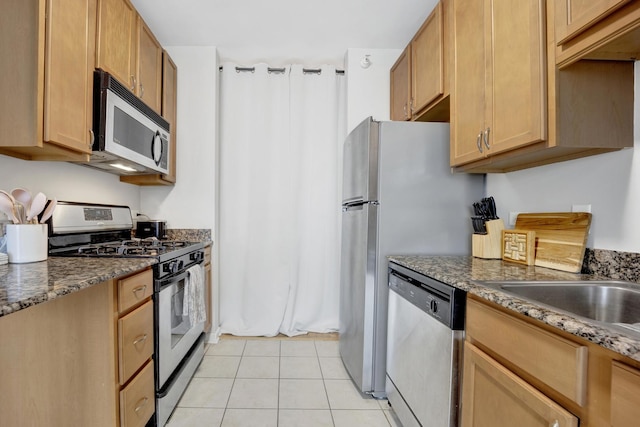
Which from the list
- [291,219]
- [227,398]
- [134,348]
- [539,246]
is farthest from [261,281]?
[539,246]

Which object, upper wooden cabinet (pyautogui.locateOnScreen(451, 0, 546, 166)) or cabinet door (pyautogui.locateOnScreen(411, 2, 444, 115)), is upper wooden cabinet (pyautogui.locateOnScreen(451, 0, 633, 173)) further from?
cabinet door (pyautogui.locateOnScreen(411, 2, 444, 115))

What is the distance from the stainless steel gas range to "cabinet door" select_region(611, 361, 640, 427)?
67.4 inches

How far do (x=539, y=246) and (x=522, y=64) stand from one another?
826mm

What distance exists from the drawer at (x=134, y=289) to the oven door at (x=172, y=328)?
11cm

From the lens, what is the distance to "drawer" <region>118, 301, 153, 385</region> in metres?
1.28

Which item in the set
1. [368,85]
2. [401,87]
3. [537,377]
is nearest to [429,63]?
[401,87]

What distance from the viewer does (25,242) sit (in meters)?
1.25

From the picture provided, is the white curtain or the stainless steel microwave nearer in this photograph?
the stainless steel microwave

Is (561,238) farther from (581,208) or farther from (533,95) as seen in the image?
(533,95)

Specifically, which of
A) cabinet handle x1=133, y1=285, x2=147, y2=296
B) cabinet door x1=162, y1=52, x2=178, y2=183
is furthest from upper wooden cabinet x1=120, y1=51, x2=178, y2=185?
cabinet handle x1=133, y1=285, x2=147, y2=296

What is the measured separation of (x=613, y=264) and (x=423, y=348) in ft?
2.65

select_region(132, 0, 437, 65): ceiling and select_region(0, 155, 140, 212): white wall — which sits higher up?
select_region(132, 0, 437, 65): ceiling

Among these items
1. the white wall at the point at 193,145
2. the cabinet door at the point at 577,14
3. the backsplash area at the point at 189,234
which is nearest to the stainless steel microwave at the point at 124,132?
the white wall at the point at 193,145

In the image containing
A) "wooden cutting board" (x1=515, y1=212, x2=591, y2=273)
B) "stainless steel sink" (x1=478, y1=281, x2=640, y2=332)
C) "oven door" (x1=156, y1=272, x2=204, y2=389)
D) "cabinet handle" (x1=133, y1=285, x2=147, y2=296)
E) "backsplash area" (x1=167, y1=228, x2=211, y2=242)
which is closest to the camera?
"stainless steel sink" (x1=478, y1=281, x2=640, y2=332)
